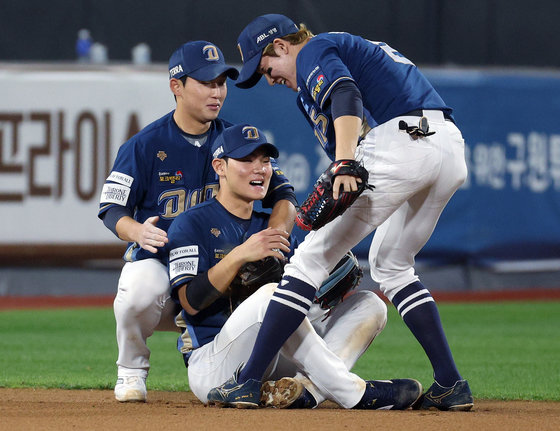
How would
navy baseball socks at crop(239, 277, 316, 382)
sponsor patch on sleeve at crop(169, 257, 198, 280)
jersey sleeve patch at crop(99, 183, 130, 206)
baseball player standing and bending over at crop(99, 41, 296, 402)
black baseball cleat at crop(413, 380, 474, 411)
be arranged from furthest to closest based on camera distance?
jersey sleeve patch at crop(99, 183, 130, 206) < baseball player standing and bending over at crop(99, 41, 296, 402) < sponsor patch on sleeve at crop(169, 257, 198, 280) < black baseball cleat at crop(413, 380, 474, 411) < navy baseball socks at crop(239, 277, 316, 382)

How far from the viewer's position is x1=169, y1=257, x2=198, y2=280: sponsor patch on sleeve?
405 centimetres

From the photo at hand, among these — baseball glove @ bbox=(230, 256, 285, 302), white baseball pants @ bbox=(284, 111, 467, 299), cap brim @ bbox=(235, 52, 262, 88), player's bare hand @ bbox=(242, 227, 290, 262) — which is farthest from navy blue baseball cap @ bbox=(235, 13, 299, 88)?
baseball glove @ bbox=(230, 256, 285, 302)

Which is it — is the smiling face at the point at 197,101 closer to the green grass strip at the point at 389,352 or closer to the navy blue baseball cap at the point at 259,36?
the navy blue baseball cap at the point at 259,36

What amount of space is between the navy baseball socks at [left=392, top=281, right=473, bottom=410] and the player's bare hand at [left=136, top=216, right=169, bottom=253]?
1047mm

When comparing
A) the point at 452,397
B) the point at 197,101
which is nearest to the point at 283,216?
the point at 197,101

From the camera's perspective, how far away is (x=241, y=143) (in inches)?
164

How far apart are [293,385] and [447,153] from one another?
1144 millimetres

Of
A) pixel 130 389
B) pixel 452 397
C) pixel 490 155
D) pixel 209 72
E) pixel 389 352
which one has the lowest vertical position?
pixel 389 352

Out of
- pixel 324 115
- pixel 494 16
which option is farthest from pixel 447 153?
pixel 494 16

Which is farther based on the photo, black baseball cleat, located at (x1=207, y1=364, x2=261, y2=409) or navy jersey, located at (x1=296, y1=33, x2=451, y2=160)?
navy jersey, located at (x1=296, y1=33, x2=451, y2=160)

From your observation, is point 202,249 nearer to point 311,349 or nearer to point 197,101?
point 311,349

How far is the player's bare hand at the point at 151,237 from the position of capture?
400cm

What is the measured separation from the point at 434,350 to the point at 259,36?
1.52m

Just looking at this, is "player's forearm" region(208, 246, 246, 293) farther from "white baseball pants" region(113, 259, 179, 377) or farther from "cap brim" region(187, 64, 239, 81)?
"cap brim" region(187, 64, 239, 81)
